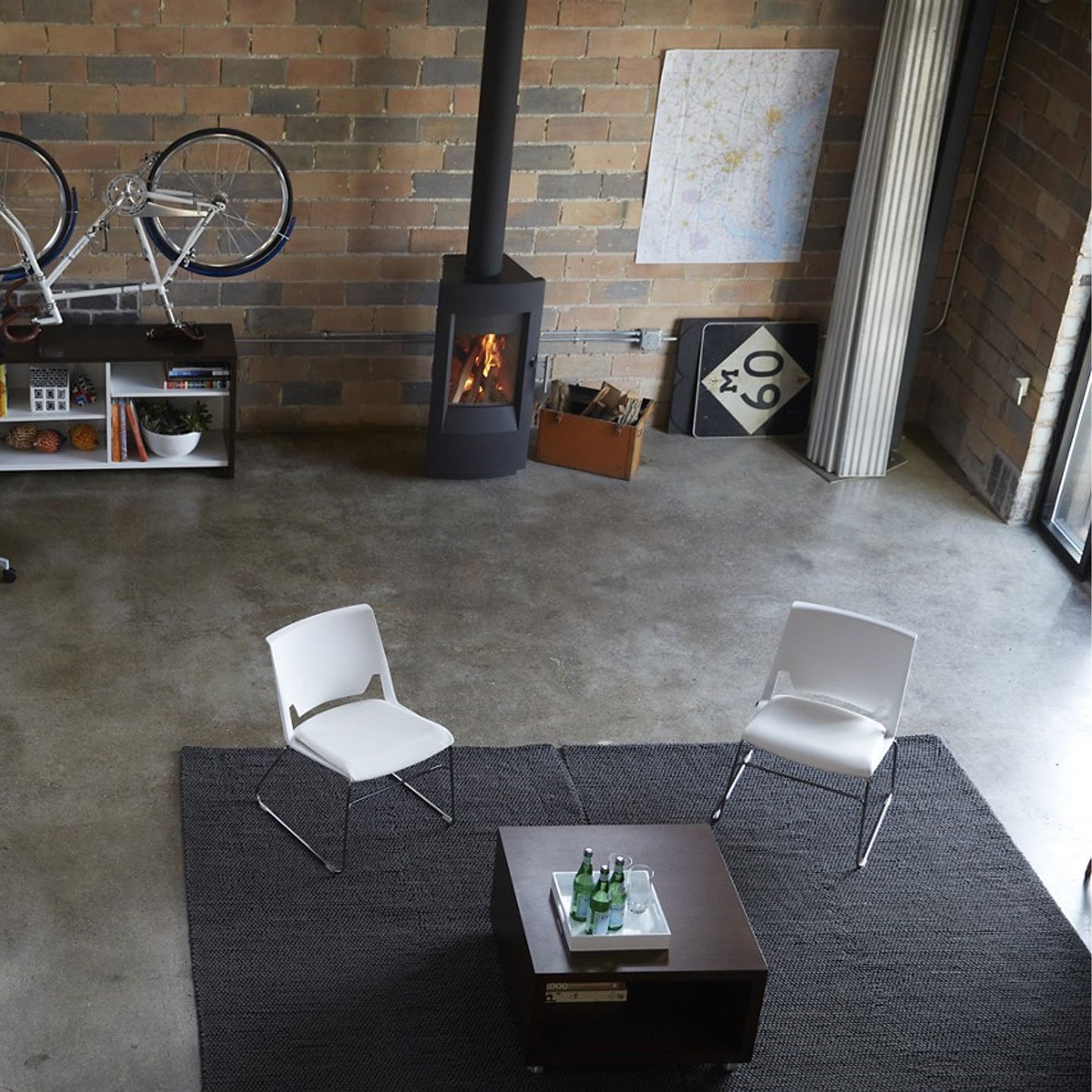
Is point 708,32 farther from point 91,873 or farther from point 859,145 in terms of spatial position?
point 91,873

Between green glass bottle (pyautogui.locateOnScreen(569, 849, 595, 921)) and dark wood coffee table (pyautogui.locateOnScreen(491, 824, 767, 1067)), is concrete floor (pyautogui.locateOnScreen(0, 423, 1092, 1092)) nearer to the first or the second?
dark wood coffee table (pyautogui.locateOnScreen(491, 824, 767, 1067))

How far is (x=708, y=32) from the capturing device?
26.1 ft

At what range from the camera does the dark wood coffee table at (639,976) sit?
15.2 ft

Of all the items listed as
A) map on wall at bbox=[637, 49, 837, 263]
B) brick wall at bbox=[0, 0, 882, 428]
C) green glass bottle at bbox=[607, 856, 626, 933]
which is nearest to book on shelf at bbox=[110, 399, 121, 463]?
brick wall at bbox=[0, 0, 882, 428]

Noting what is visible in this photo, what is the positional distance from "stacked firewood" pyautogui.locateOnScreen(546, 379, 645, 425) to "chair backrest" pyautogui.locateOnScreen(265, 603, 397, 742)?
295 centimetres

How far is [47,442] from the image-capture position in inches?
307

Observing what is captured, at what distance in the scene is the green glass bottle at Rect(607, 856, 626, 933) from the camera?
470cm

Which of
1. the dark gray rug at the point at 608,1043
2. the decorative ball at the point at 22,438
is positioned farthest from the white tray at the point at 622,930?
the decorative ball at the point at 22,438

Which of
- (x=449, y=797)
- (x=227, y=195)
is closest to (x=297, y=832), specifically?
(x=449, y=797)

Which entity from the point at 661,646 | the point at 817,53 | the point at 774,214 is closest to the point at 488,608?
the point at 661,646

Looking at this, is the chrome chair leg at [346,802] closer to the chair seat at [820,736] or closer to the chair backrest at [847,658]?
the chair seat at [820,736]

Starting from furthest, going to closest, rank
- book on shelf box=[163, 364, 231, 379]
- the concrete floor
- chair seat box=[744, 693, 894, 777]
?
book on shelf box=[163, 364, 231, 379], chair seat box=[744, 693, 894, 777], the concrete floor

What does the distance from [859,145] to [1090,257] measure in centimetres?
141

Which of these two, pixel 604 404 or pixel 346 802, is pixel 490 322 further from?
pixel 346 802
